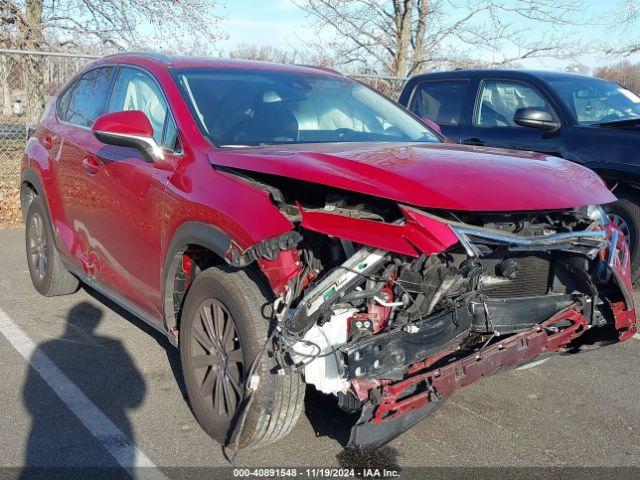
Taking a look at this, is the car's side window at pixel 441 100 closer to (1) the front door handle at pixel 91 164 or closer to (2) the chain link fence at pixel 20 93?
(1) the front door handle at pixel 91 164

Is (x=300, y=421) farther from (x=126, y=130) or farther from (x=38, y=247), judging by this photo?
(x=38, y=247)

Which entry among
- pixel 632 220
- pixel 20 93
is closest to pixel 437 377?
pixel 632 220

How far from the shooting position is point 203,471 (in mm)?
3295

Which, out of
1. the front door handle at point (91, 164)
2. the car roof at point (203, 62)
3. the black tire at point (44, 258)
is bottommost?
the black tire at point (44, 258)

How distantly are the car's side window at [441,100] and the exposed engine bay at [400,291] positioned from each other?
4501 mm

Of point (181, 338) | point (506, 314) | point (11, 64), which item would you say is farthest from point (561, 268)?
point (11, 64)

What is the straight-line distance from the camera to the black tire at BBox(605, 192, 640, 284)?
6.29m

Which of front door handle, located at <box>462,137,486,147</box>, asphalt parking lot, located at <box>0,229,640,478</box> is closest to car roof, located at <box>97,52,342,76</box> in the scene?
asphalt parking lot, located at <box>0,229,640,478</box>

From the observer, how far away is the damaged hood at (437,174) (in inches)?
111

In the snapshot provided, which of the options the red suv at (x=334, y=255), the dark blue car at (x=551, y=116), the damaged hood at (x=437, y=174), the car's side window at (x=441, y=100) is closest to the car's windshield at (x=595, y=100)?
the dark blue car at (x=551, y=116)

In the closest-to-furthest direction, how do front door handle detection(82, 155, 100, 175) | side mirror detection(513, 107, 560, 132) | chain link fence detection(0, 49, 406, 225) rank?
front door handle detection(82, 155, 100, 175)
side mirror detection(513, 107, 560, 132)
chain link fence detection(0, 49, 406, 225)

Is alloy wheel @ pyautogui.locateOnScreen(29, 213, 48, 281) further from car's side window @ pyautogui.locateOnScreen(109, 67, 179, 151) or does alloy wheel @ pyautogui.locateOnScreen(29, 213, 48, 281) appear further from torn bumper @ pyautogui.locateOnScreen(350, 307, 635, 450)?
torn bumper @ pyautogui.locateOnScreen(350, 307, 635, 450)

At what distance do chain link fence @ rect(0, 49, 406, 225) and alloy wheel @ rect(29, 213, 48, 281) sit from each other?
15.8 feet

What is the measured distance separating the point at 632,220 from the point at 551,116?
1222mm
